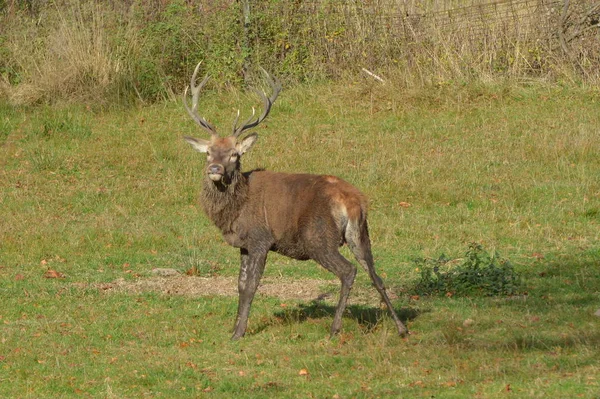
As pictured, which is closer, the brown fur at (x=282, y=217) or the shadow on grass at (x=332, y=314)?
the brown fur at (x=282, y=217)

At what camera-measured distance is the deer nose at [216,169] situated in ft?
29.2

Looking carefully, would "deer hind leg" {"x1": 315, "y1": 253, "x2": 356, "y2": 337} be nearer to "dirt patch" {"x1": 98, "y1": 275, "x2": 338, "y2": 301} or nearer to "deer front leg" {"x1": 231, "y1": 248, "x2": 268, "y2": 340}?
"deer front leg" {"x1": 231, "y1": 248, "x2": 268, "y2": 340}

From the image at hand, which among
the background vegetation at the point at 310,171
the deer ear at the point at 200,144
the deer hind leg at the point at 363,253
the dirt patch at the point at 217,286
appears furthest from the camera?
the dirt patch at the point at 217,286

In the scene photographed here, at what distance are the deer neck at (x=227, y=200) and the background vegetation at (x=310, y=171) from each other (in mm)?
933

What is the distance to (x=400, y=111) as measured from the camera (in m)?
17.5

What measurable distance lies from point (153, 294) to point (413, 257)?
3.01 meters

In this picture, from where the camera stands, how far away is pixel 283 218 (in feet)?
29.3

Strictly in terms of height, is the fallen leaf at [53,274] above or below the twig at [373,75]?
below

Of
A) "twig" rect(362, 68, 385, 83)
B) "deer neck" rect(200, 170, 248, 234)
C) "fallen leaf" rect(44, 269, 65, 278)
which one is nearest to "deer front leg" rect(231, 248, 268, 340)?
"deer neck" rect(200, 170, 248, 234)

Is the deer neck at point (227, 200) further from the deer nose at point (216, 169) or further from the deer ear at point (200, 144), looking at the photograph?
the deer ear at point (200, 144)

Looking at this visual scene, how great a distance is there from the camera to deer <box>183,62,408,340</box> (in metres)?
8.66

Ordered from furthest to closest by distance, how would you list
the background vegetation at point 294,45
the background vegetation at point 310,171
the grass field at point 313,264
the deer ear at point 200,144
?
1. the background vegetation at point 294,45
2. the deer ear at point 200,144
3. the background vegetation at point 310,171
4. the grass field at point 313,264

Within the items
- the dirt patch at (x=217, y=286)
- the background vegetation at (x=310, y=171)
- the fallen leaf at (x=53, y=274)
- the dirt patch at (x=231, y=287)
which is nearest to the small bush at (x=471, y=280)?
the background vegetation at (x=310, y=171)

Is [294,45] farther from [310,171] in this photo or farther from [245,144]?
[245,144]
